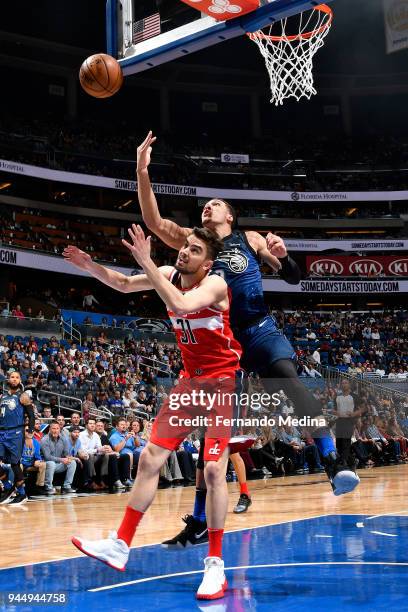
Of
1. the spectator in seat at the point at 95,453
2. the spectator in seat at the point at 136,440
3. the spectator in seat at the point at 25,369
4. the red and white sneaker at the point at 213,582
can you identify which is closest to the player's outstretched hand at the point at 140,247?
the red and white sneaker at the point at 213,582

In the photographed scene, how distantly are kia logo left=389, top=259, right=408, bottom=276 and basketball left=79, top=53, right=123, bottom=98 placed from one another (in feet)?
95.2

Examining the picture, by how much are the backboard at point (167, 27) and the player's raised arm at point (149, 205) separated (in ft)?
7.00

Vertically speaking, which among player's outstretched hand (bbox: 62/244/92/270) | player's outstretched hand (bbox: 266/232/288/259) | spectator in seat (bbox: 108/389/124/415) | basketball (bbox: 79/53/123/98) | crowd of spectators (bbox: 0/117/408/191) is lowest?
spectator in seat (bbox: 108/389/124/415)

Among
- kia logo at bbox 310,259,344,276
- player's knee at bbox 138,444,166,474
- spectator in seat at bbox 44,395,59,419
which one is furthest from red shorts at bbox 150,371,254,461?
kia logo at bbox 310,259,344,276

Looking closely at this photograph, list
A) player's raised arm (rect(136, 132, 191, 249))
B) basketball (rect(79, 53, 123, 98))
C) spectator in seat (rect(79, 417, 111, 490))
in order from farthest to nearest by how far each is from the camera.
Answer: spectator in seat (rect(79, 417, 111, 490)) → basketball (rect(79, 53, 123, 98)) → player's raised arm (rect(136, 132, 191, 249))

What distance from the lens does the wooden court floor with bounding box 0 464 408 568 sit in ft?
19.9

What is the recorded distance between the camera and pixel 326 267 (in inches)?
1347

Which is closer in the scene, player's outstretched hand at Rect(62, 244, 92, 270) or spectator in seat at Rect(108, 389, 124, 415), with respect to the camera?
player's outstretched hand at Rect(62, 244, 92, 270)

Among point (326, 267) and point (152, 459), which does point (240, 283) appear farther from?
point (326, 267)

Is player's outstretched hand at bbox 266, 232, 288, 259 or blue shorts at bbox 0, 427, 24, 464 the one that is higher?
player's outstretched hand at bbox 266, 232, 288, 259

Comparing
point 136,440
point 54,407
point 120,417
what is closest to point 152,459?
point 136,440

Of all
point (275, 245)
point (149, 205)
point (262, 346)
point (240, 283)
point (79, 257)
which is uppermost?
point (149, 205)

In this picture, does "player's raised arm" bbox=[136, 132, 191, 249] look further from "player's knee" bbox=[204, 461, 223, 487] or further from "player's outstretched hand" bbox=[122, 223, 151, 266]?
"player's knee" bbox=[204, 461, 223, 487]

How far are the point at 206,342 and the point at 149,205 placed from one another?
1121 millimetres
